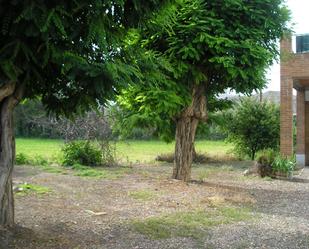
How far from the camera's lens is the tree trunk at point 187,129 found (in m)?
13.4

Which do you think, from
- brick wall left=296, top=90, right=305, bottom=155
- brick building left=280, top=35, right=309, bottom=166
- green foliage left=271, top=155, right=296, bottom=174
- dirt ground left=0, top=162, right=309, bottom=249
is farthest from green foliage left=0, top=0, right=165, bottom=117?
brick wall left=296, top=90, right=305, bottom=155

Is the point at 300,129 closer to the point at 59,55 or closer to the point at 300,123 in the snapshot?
the point at 300,123

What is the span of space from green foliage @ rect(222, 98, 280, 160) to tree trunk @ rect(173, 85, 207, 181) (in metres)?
11.6

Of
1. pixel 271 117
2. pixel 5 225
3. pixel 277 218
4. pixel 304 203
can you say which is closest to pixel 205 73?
pixel 304 203

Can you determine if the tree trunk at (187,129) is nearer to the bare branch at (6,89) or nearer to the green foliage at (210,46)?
the green foliage at (210,46)

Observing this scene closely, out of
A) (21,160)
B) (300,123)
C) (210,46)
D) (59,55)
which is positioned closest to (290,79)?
(300,123)

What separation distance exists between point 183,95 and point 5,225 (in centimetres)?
655

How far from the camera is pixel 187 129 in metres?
13.4

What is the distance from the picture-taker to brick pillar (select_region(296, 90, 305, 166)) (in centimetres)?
2121

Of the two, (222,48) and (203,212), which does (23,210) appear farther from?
(222,48)

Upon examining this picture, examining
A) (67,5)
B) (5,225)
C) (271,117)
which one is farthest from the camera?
(271,117)

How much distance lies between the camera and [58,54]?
5.41 m

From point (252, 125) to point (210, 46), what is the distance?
609 inches

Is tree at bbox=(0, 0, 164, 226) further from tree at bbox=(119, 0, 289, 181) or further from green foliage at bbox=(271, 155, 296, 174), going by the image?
green foliage at bbox=(271, 155, 296, 174)
